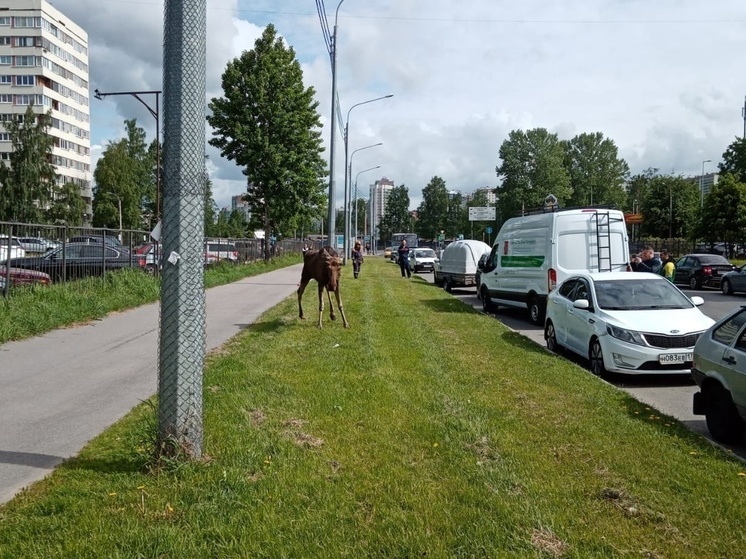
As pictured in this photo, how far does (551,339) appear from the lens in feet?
37.7

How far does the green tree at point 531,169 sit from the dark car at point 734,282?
6574cm

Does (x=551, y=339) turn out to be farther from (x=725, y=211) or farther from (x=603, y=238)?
(x=725, y=211)

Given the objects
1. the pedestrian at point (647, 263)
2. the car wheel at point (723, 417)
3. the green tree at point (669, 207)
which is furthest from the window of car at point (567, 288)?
the green tree at point (669, 207)

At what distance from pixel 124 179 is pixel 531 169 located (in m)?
54.8

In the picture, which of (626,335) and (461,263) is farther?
(461,263)

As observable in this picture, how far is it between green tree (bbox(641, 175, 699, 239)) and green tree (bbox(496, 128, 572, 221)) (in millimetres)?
14000

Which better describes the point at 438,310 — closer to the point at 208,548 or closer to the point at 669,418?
the point at 669,418

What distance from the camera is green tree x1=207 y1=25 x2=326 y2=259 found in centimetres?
3491

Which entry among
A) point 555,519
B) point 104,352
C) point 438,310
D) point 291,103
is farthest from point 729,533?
point 291,103

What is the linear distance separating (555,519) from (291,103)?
3427 centimetres

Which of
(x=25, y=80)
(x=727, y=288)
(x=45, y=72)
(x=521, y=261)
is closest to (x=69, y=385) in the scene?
(x=521, y=261)

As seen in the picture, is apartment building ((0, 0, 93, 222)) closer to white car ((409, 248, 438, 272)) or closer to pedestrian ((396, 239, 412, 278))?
white car ((409, 248, 438, 272))

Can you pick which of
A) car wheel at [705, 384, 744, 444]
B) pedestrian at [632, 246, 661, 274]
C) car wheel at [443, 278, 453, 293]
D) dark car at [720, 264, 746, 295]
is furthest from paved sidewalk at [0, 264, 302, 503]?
dark car at [720, 264, 746, 295]

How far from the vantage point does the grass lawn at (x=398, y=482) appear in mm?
3578
